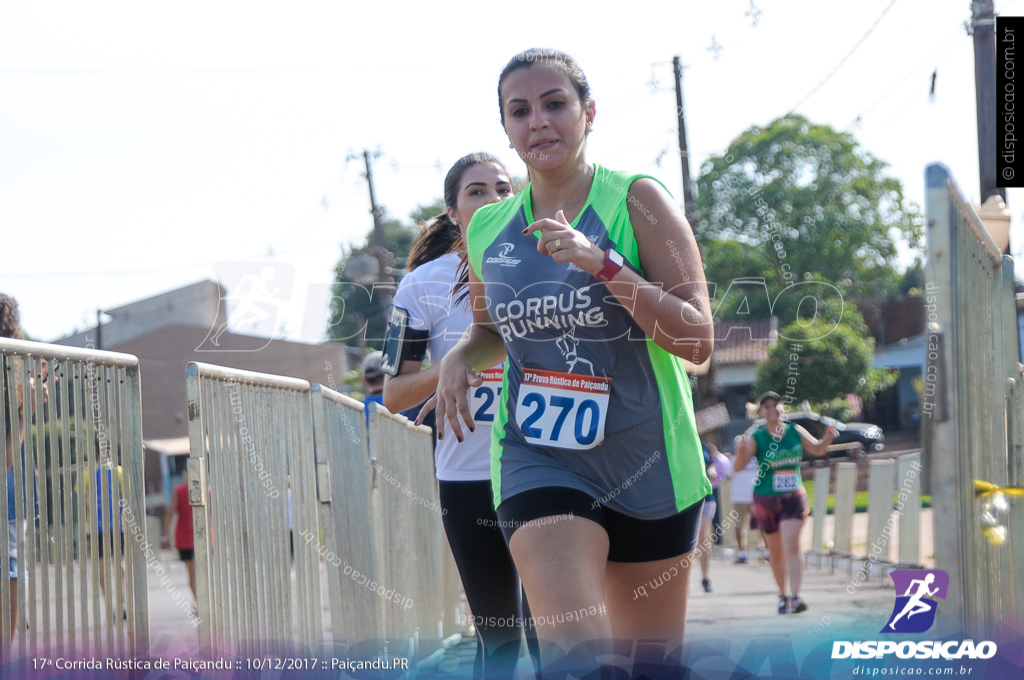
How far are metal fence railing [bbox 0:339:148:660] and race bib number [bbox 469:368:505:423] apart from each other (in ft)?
3.99

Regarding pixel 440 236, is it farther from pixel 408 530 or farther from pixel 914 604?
pixel 914 604

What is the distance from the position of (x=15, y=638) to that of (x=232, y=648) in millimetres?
838

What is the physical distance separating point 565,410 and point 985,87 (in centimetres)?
947

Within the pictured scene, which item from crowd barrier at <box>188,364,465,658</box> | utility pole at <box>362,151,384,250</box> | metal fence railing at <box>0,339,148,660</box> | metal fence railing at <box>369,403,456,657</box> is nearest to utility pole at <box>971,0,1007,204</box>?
metal fence railing at <box>369,403,456,657</box>

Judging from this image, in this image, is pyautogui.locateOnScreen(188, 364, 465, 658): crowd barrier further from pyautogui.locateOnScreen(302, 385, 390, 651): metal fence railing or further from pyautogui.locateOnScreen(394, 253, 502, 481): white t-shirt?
pyautogui.locateOnScreen(394, 253, 502, 481): white t-shirt

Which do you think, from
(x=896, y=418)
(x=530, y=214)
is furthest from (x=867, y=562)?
(x=896, y=418)

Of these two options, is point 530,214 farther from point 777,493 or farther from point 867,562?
point 867,562

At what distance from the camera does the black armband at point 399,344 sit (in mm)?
3865

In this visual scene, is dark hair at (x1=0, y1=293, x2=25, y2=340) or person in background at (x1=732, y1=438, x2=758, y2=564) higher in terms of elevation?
dark hair at (x1=0, y1=293, x2=25, y2=340)

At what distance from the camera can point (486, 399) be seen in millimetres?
4039

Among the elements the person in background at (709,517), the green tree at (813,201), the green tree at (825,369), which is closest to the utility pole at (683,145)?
the person in background at (709,517)

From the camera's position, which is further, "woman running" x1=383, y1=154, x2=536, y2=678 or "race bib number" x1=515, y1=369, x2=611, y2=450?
"woman running" x1=383, y1=154, x2=536, y2=678

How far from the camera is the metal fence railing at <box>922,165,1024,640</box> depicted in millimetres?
2551

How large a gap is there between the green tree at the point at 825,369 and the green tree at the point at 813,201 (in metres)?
14.1
